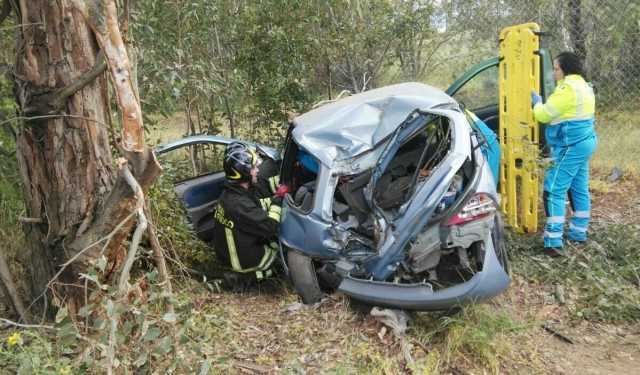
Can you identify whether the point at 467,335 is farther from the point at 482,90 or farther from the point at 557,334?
the point at 482,90

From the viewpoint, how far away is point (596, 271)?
183 inches

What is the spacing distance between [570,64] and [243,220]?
11.0ft

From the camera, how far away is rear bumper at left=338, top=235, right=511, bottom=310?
11.7 ft

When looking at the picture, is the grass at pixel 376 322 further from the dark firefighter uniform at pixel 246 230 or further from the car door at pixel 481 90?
the car door at pixel 481 90

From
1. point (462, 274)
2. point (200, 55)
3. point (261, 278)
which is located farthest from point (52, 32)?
point (200, 55)

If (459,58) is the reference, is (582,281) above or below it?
below

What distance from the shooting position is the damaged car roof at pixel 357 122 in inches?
167

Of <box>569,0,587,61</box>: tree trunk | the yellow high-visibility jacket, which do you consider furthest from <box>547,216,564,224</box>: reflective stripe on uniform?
<box>569,0,587,61</box>: tree trunk

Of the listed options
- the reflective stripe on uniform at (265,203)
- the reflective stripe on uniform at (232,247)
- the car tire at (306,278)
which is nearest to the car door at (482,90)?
the reflective stripe on uniform at (265,203)

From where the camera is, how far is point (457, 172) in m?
3.92

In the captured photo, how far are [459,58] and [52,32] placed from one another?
267 inches

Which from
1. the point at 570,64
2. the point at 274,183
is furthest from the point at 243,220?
the point at 570,64

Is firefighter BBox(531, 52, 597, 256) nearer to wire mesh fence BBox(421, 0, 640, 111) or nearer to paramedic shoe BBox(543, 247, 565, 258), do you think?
paramedic shoe BBox(543, 247, 565, 258)

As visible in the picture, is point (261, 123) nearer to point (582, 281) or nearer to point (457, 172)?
point (457, 172)
